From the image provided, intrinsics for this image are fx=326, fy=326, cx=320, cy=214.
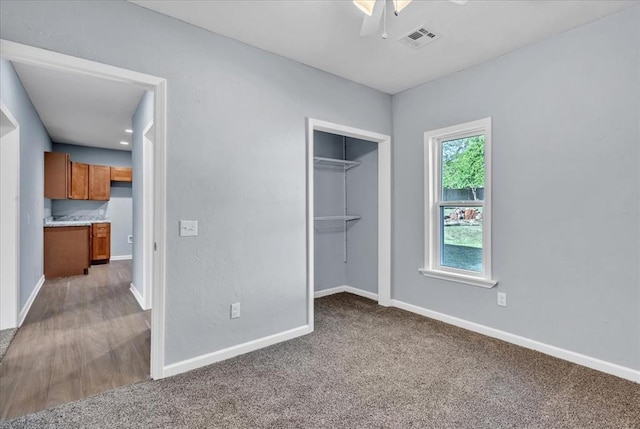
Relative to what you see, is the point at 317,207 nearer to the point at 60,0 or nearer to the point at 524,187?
the point at 524,187

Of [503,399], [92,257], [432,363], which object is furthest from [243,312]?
[92,257]

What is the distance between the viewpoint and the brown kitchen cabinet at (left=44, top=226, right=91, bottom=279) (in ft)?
18.8

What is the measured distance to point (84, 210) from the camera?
292 inches

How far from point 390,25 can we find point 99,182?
7.17 metres

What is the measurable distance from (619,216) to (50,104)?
632cm

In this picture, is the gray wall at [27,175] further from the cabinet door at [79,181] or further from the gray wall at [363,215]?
the gray wall at [363,215]

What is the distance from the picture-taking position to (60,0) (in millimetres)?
2020

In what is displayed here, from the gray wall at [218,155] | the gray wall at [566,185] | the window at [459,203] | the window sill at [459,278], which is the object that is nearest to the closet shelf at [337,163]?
the gray wall at [218,155]

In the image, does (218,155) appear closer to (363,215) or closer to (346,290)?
(363,215)

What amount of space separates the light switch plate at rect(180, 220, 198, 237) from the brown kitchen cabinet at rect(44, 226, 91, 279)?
4.89 meters

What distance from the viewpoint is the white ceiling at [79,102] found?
11.4 feet

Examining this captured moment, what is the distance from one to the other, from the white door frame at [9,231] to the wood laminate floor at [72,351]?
0.83 feet

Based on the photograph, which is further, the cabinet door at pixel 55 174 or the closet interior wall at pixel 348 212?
the cabinet door at pixel 55 174

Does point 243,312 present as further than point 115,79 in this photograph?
Yes
